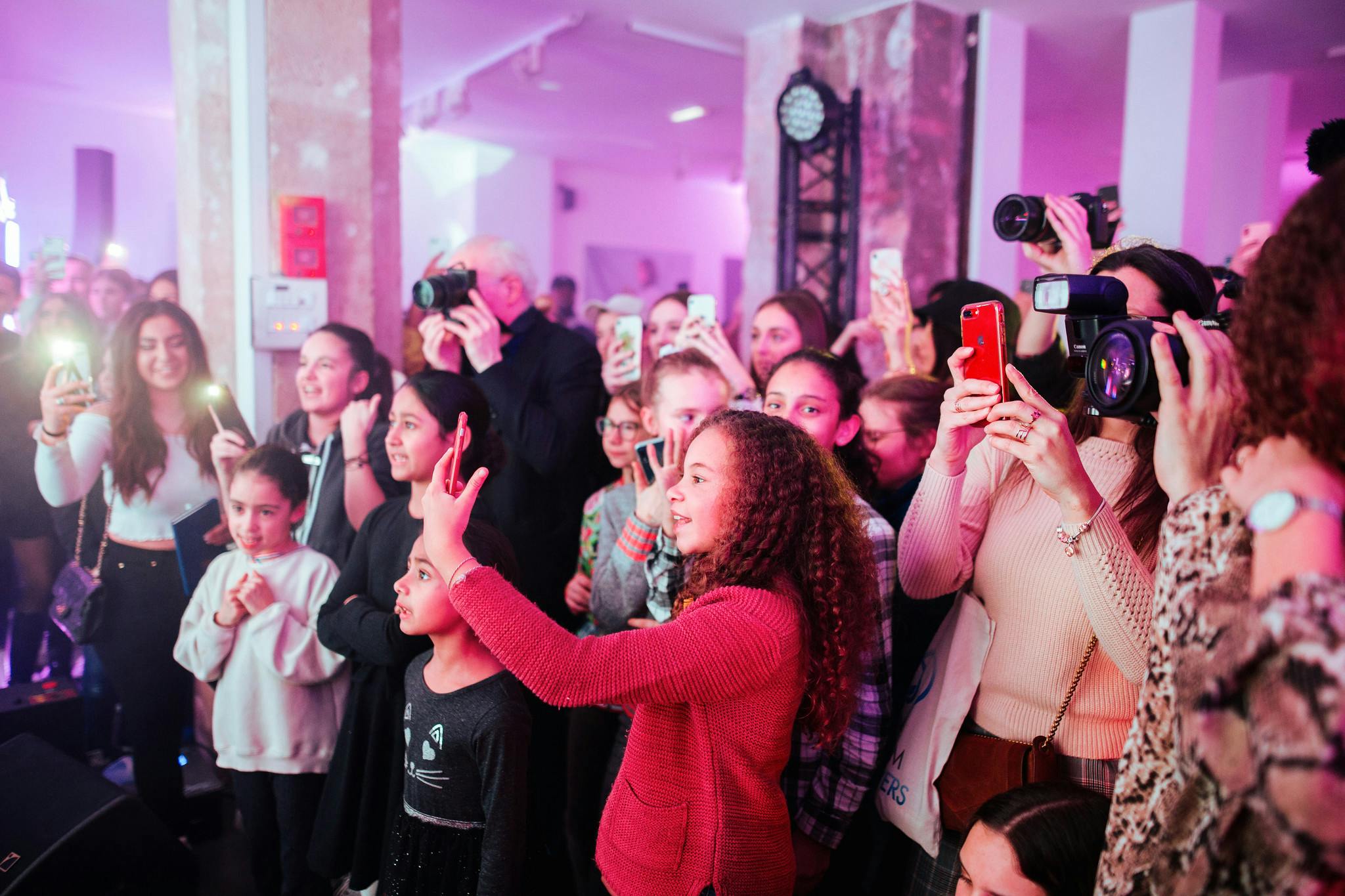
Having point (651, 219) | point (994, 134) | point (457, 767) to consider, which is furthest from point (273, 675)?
point (651, 219)

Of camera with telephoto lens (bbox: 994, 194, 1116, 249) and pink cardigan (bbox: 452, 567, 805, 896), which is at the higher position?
camera with telephoto lens (bbox: 994, 194, 1116, 249)

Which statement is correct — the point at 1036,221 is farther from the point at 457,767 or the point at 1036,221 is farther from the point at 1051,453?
the point at 457,767

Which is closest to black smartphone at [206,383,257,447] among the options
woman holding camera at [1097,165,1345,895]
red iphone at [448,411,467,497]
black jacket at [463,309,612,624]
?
black jacket at [463,309,612,624]

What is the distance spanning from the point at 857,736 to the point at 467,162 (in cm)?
805

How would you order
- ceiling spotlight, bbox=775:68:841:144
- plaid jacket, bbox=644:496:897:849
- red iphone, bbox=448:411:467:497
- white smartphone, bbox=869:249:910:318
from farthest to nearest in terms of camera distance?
ceiling spotlight, bbox=775:68:841:144, white smartphone, bbox=869:249:910:318, plaid jacket, bbox=644:496:897:849, red iphone, bbox=448:411:467:497

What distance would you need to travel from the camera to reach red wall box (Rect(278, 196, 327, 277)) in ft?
9.05

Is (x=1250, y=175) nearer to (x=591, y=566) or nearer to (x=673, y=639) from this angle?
(x=591, y=566)

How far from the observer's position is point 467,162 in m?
8.46

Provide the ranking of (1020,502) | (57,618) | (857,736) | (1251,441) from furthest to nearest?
(57,618) → (857,736) → (1020,502) → (1251,441)

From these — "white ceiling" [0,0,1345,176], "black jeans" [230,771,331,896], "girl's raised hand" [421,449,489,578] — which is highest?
"white ceiling" [0,0,1345,176]

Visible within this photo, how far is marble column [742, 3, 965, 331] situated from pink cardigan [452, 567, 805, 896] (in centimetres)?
364

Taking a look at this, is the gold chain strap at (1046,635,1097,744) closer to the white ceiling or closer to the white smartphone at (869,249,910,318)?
the white smartphone at (869,249,910,318)

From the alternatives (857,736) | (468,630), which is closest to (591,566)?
(468,630)

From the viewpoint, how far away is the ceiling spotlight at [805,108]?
438 cm
